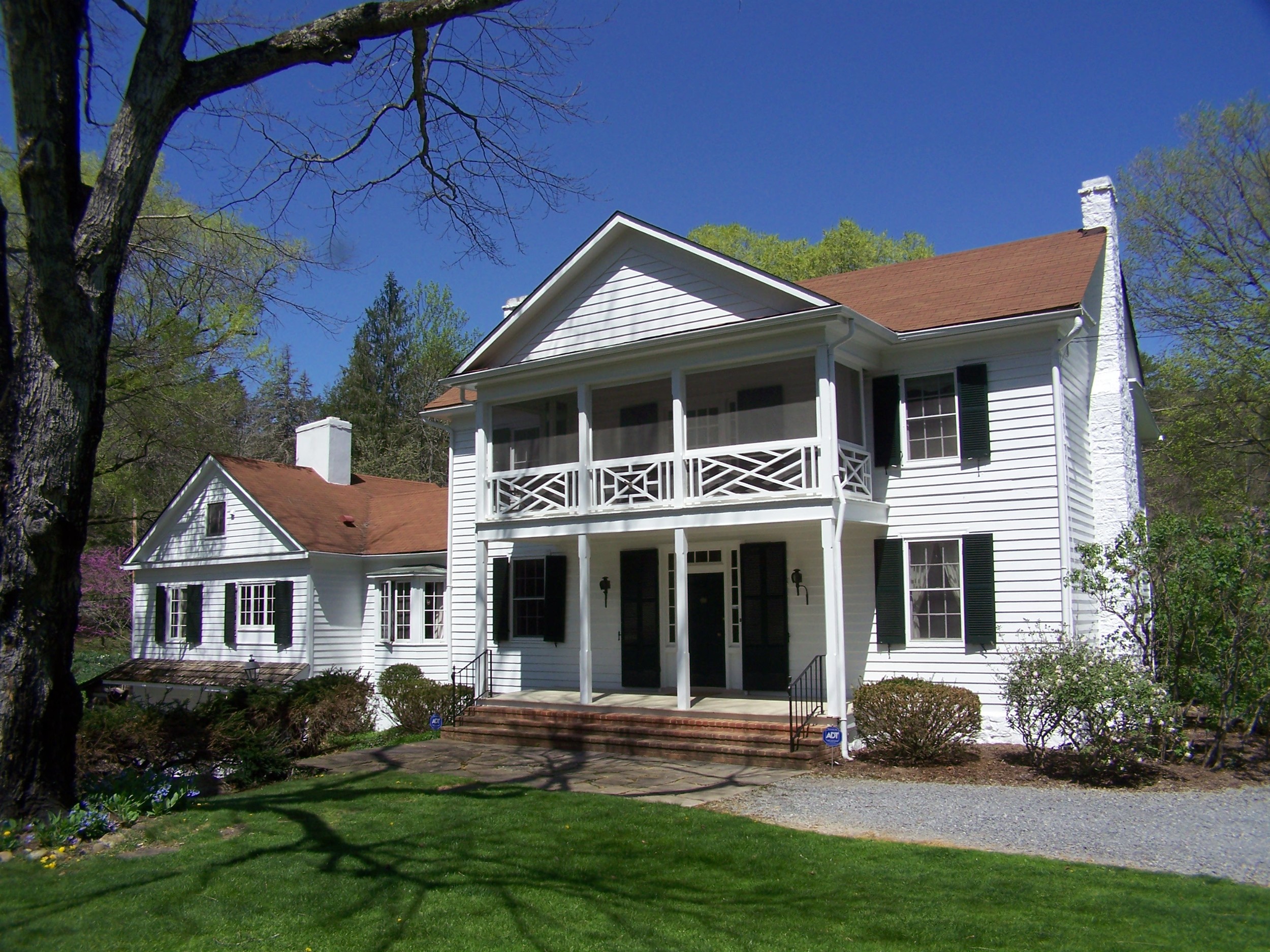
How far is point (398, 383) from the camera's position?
4316 centimetres

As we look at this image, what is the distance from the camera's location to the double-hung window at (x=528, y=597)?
58.9ft

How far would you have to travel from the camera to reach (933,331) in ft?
45.5

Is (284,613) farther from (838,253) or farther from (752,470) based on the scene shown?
(838,253)

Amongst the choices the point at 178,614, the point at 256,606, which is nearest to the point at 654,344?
the point at 256,606

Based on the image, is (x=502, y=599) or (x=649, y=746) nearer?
(x=649, y=746)

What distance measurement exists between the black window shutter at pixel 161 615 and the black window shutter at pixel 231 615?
2.55m

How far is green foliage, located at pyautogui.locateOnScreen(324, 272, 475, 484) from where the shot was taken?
136 feet

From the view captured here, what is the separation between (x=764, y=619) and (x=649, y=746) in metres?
3.19

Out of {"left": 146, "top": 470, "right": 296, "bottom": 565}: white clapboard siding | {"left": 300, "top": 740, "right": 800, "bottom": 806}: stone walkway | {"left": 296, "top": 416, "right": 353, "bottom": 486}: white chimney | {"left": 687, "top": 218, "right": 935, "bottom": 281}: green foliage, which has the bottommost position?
{"left": 300, "top": 740, "right": 800, "bottom": 806}: stone walkway

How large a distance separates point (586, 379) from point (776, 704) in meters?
5.91

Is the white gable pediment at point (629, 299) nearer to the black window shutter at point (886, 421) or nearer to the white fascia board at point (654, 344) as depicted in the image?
the white fascia board at point (654, 344)

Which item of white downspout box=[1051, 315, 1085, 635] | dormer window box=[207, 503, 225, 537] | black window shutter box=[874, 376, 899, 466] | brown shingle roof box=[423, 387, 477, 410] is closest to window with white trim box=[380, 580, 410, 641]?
brown shingle roof box=[423, 387, 477, 410]

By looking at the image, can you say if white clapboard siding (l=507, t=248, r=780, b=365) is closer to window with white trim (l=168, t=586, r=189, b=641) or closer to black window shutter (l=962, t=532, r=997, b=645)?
black window shutter (l=962, t=532, r=997, b=645)

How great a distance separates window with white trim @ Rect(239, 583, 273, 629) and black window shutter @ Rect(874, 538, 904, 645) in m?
14.1
